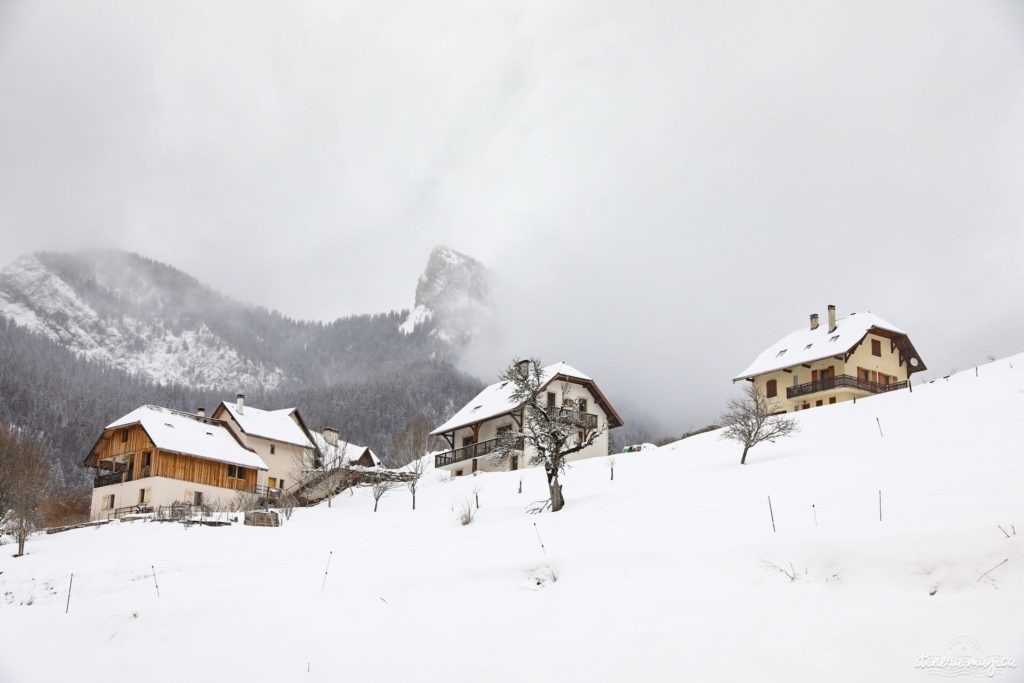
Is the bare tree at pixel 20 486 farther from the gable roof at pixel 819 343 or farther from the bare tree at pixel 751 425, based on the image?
the gable roof at pixel 819 343

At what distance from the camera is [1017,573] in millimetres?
12570

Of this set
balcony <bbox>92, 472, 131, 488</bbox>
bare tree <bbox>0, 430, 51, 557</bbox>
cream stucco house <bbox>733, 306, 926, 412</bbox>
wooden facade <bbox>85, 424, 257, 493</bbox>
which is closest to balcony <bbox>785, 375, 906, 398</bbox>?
cream stucco house <bbox>733, 306, 926, 412</bbox>

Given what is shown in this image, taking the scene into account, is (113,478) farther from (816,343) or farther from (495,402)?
(816,343)

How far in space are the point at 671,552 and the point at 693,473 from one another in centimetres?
1505

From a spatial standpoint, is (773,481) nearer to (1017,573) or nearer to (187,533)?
(1017,573)

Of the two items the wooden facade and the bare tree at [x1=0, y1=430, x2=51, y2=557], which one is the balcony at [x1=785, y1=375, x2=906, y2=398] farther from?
the bare tree at [x1=0, y1=430, x2=51, y2=557]

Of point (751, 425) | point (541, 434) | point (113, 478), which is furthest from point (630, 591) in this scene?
point (113, 478)

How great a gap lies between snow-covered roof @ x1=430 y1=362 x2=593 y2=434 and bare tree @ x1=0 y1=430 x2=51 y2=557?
29316 mm

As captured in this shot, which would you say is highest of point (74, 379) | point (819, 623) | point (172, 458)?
point (74, 379)

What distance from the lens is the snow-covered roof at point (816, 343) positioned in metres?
57.8

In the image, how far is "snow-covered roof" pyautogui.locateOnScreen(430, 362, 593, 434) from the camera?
6041 cm

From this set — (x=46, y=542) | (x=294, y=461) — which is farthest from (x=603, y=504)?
(x=294, y=461)

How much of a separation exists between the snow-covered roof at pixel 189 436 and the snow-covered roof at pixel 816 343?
3958 centimetres

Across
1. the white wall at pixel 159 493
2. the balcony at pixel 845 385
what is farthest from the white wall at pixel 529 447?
the white wall at pixel 159 493
